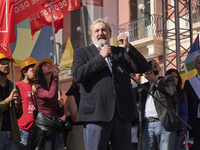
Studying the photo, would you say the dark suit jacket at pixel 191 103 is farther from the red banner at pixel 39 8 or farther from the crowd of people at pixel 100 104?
the red banner at pixel 39 8

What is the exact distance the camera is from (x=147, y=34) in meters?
17.6

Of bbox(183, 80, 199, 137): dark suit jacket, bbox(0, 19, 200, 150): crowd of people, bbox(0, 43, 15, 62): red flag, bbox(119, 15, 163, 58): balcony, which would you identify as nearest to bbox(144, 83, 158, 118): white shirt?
bbox(0, 19, 200, 150): crowd of people

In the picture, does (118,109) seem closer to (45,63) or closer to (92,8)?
(45,63)

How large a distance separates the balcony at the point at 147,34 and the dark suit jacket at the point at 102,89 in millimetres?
13490

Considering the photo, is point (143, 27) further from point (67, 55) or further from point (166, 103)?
point (166, 103)

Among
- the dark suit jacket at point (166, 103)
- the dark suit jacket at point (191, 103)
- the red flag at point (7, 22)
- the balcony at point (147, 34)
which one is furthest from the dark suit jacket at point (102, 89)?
the balcony at point (147, 34)

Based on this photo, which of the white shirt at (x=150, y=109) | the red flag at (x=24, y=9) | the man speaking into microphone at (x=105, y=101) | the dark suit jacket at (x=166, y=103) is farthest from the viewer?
the red flag at (x=24, y=9)

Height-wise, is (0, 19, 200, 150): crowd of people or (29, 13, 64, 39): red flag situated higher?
(29, 13, 64, 39): red flag

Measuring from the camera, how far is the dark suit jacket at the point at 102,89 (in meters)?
3.22

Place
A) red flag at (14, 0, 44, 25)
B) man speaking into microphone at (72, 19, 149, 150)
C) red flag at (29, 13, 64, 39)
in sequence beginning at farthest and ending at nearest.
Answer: red flag at (29, 13, 64, 39), red flag at (14, 0, 44, 25), man speaking into microphone at (72, 19, 149, 150)

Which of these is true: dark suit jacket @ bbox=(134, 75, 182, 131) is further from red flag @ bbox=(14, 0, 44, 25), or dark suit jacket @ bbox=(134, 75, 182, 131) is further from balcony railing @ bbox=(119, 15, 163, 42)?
balcony railing @ bbox=(119, 15, 163, 42)

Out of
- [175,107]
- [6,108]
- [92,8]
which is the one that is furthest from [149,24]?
[6,108]

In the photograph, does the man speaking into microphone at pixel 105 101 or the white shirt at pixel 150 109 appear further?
the white shirt at pixel 150 109

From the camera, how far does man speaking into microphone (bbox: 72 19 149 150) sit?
3.21 m
